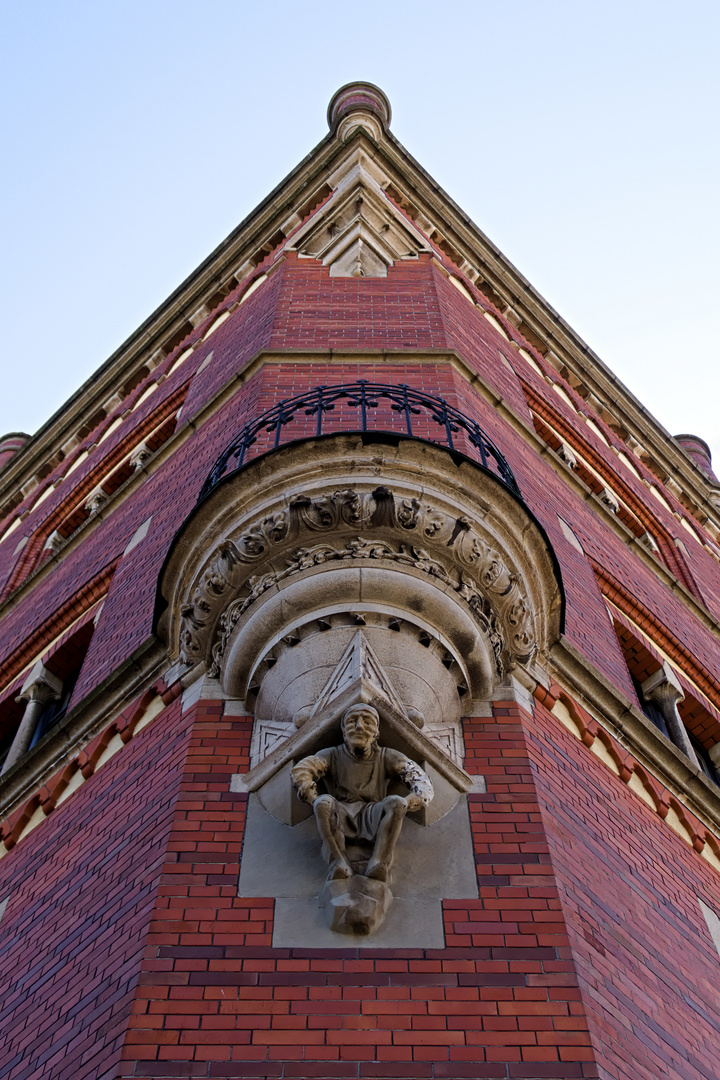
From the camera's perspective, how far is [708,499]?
73.2 ft

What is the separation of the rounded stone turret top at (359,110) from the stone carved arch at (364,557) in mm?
13778

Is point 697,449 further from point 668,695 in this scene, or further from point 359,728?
point 359,728

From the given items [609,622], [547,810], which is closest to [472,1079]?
[547,810]

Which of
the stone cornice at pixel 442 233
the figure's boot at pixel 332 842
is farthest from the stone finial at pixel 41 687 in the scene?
the stone cornice at pixel 442 233

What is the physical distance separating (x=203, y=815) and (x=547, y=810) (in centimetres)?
170

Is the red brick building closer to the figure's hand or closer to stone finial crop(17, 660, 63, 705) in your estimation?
stone finial crop(17, 660, 63, 705)

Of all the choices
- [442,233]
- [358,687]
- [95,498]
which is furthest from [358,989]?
[442,233]

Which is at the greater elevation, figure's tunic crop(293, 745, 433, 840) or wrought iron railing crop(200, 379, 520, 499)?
wrought iron railing crop(200, 379, 520, 499)

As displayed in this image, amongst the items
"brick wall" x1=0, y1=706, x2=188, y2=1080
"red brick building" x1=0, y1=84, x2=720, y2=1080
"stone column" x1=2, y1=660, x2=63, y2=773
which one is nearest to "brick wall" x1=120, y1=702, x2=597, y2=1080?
"red brick building" x1=0, y1=84, x2=720, y2=1080

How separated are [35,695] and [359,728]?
20.5 feet

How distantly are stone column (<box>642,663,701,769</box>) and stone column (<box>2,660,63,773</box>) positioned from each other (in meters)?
5.14

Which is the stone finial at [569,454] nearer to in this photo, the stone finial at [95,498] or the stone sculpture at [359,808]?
the stone finial at [95,498]

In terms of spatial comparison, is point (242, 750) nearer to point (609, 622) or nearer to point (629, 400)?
point (609, 622)

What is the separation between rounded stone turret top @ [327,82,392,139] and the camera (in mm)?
21422
